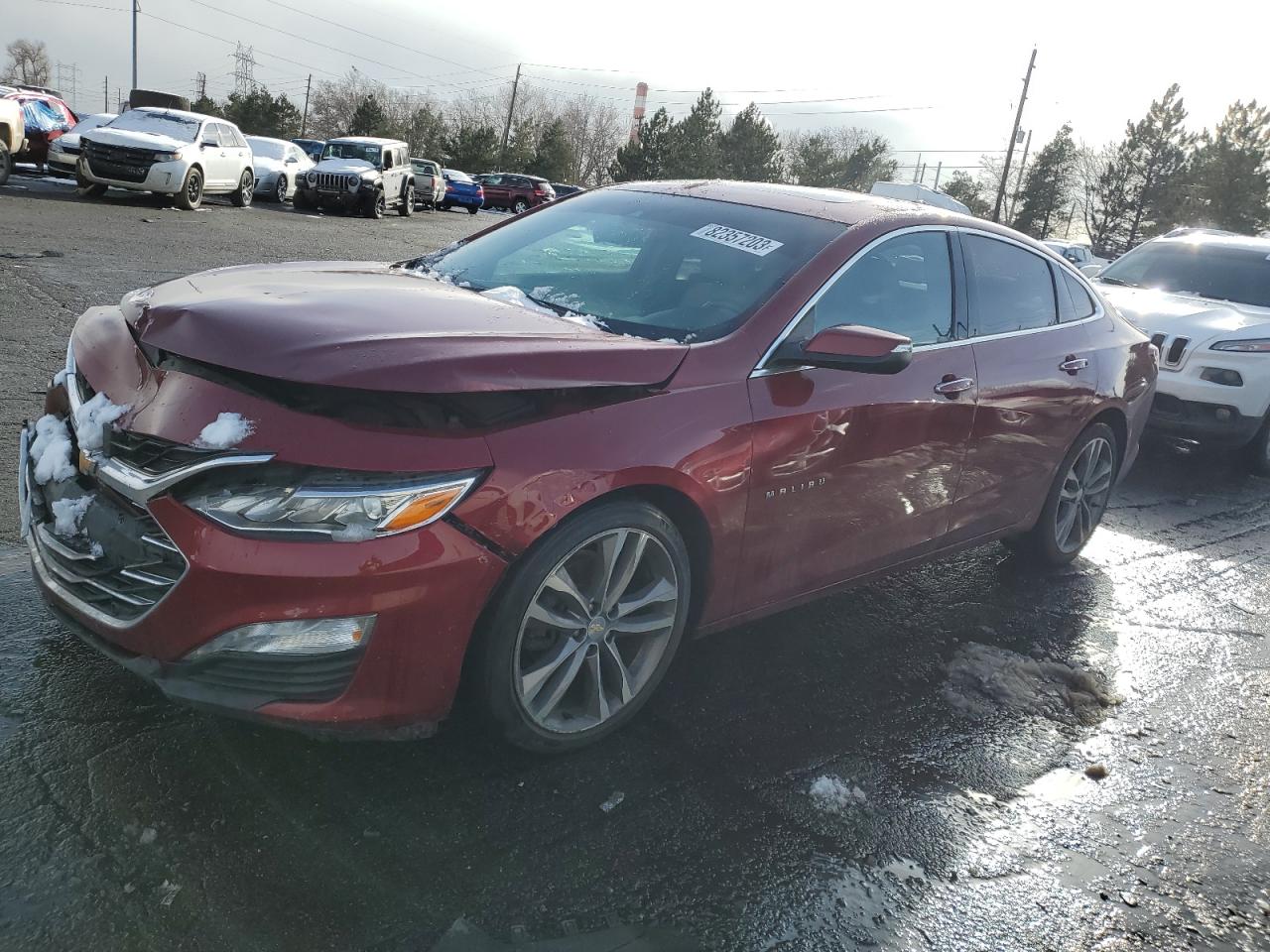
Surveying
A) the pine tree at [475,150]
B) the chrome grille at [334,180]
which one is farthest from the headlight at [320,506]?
the pine tree at [475,150]

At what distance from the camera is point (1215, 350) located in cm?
740

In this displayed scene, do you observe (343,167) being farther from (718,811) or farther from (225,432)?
(718,811)

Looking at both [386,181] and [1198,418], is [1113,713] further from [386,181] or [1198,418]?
[386,181]

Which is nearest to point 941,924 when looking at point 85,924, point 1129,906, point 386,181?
point 1129,906

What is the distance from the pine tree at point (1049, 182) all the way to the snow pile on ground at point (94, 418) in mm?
74778

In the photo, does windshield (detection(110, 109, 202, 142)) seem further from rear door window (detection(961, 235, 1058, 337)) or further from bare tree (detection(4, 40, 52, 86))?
bare tree (detection(4, 40, 52, 86))

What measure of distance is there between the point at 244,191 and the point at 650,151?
41014 mm

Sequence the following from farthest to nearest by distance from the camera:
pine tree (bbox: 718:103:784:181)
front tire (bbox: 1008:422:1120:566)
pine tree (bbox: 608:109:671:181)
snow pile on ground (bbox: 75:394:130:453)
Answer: pine tree (bbox: 718:103:784:181) < pine tree (bbox: 608:109:671:181) < front tire (bbox: 1008:422:1120:566) < snow pile on ground (bbox: 75:394:130:453)

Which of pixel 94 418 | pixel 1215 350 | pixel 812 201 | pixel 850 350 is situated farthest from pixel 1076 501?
pixel 94 418

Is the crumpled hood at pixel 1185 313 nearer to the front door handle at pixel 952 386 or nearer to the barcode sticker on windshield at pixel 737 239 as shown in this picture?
the front door handle at pixel 952 386

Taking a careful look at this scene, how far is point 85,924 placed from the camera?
6.73 feet

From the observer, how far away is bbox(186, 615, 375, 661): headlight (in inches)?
90.4

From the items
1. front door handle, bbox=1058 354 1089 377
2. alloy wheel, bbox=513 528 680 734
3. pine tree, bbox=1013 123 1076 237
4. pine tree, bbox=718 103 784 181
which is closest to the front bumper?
alloy wheel, bbox=513 528 680 734

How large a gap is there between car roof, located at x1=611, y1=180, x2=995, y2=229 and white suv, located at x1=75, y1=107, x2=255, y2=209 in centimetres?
1642
